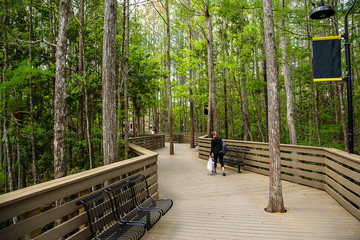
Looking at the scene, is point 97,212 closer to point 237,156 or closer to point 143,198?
point 143,198

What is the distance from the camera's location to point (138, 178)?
444 cm

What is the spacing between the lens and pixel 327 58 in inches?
204

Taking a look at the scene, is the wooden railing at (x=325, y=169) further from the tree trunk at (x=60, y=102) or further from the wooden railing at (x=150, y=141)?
the wooden railing at (x=150, y=141)

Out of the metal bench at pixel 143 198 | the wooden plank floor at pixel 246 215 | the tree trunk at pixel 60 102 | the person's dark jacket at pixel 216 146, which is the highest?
the tree trunk at pixel 60 102

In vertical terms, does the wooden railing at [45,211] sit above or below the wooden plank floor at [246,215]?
above

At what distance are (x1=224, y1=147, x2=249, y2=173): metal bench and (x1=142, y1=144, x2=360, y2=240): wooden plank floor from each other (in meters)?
1.38

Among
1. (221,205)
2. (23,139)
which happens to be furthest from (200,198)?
(23,139)

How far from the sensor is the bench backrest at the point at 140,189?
13.9 feet

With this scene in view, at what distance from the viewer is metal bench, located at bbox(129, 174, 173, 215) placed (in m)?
4.23

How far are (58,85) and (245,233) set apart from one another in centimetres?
609

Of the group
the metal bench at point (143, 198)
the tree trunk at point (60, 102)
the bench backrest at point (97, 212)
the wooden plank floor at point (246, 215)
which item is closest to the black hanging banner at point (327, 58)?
the wooden plank floor at point (246, 215)

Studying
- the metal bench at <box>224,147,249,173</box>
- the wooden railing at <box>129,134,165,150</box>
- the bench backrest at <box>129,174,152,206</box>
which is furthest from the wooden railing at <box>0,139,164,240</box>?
the wooden railing at <box>129,134,165,150</box>

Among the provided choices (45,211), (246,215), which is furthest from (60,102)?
(246,215)

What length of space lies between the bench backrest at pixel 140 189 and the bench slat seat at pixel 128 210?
0.53ft
